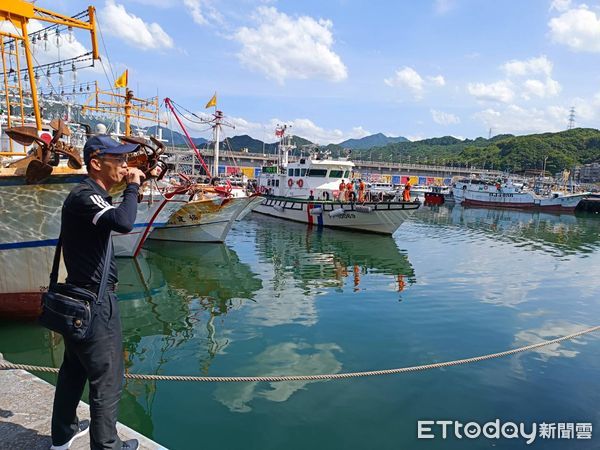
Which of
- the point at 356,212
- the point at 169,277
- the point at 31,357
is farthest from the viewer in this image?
the point at 356,212

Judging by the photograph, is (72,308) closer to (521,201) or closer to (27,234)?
(27,234)

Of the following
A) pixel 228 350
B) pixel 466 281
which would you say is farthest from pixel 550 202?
pixel 228 350

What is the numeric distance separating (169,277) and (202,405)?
7.85 meters

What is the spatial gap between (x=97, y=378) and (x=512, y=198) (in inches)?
2211

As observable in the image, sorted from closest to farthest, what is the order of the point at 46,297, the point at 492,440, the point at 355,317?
1. the point at 46,297
2. the point at 492,440
3. the point at 355,317

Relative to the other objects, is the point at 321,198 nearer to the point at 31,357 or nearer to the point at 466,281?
the point at 466,281

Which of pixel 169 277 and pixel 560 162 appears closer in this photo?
pixel 169 277

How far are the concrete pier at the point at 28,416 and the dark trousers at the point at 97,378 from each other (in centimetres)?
29

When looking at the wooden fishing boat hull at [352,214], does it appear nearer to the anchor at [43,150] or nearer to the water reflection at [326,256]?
the water reflection at [326,256]

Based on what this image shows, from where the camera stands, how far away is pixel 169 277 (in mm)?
12617

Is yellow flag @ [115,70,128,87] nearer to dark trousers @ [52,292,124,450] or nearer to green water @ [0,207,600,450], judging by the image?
green water @ [0,207,600,450]

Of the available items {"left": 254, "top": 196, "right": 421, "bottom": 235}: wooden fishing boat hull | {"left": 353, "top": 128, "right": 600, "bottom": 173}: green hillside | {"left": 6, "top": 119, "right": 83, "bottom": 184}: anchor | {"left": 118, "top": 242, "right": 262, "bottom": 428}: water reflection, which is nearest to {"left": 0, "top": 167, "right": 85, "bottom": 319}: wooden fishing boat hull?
{"left": 6, "top": 119, "right": 83, "bottom": 184}: anchor

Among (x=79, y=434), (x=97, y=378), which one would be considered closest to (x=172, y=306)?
(x=79, y=434)

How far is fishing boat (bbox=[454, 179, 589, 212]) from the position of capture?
48938 millimetres
